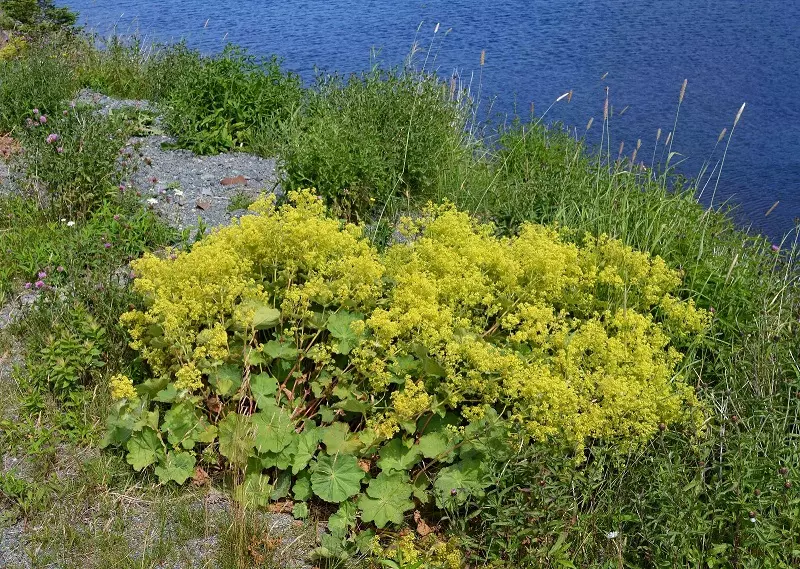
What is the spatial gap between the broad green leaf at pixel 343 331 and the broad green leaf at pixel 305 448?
0.38 meters

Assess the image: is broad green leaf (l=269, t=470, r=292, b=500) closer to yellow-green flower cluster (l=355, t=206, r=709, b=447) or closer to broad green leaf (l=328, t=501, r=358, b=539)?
broad green leaf (l=328, t=501, r=358, b=539)

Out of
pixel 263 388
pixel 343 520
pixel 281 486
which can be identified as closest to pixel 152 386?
pixel 263 388

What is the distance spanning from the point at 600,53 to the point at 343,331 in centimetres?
928

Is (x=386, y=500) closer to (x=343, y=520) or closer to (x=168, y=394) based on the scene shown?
(x=343, y=520)

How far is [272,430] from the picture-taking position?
3.57 metres

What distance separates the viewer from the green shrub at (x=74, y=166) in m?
5.58

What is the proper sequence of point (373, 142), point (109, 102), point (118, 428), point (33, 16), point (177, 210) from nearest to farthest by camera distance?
point (118, 428) < point (177, 210) < point (373, 142) < point (109, 102) < point (33, 16)

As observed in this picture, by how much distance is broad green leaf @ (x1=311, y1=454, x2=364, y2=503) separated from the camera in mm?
3463

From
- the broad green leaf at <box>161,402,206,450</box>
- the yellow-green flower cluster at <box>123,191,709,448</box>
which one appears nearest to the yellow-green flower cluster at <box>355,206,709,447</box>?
the yellow-green flower cluster at <box>123,191,709,448</box>

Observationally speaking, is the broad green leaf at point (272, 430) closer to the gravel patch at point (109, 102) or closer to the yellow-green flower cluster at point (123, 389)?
the yellow-green flower cluster at point (123, 389)

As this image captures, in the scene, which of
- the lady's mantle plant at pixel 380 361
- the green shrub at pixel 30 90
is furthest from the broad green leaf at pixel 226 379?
the green shrub at pixel 30 90

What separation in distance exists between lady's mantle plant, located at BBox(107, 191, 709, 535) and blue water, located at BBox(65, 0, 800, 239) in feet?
13.8

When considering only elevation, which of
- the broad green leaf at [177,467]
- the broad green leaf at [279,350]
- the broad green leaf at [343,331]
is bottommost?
the broad green leaf at [177,467]

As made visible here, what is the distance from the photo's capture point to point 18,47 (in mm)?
9125
